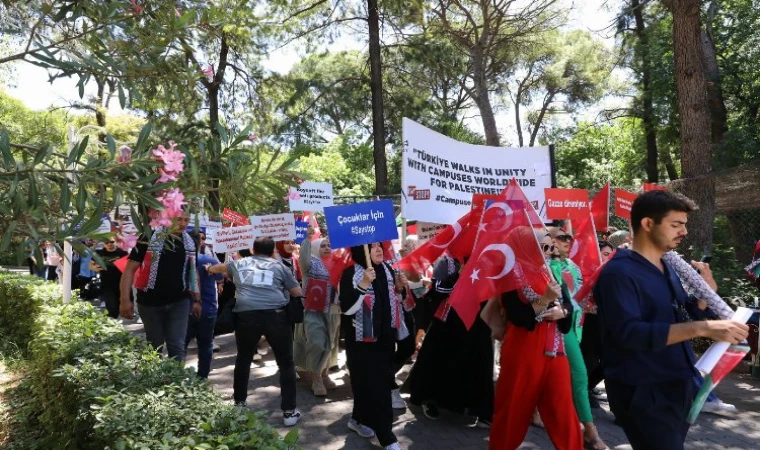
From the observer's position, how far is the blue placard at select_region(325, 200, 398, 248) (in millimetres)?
5375

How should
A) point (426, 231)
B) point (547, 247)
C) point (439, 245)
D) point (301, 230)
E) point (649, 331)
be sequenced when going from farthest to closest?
point (301, 230)
point (426, 231)
point (439, 245)
point (547, 247)
point (649, 331)

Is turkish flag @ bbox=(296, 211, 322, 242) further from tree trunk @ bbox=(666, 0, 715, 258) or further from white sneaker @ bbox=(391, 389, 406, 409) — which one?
tree trunk @ bbox=(666, 0, 715, 258)

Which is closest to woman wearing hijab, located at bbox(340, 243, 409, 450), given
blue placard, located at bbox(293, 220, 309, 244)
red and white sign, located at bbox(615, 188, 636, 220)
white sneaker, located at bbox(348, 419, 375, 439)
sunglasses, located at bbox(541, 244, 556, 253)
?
white sneaker, located at bbox(348, 419, 375, 439)

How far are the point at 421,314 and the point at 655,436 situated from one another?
5586 millimetres

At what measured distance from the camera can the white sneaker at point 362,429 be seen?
567 centimetres

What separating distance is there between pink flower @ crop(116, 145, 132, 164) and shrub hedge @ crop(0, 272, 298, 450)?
1250 millimetres

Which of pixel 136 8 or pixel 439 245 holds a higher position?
pixel 136 8

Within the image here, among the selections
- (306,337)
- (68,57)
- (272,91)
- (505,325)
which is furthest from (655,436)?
(272,91)

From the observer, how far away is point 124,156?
9.64 ft

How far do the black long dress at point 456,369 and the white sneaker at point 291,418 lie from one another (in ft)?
3.73

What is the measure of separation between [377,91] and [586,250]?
10.4 meters

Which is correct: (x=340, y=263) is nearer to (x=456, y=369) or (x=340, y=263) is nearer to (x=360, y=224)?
(x=360, y=224)

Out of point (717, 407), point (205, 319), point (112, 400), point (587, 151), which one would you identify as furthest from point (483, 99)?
point (587, 151)

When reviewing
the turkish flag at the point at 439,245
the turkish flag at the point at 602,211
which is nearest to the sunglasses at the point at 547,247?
the turkish flag at the point at 439,245
